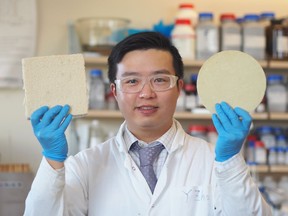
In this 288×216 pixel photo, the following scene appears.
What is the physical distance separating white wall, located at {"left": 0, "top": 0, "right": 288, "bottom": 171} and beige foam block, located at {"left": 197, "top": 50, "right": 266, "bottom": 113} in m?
1.55

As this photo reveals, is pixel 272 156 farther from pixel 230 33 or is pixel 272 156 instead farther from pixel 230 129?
pixel 230 129

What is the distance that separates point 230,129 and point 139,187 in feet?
1.00

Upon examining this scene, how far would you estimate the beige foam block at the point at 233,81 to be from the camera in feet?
4.46

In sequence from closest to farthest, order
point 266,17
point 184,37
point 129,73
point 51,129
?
point 51,129
point 129,73
point 184,37
point 266,17

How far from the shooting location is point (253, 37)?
269 centimetres

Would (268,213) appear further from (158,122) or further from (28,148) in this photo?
(28,148)

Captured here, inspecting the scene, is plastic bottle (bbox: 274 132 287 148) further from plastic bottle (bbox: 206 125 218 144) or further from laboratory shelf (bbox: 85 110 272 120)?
plastic bottle (bbox: 206 125 218 144)

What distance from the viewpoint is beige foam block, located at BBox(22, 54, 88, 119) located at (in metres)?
1.33

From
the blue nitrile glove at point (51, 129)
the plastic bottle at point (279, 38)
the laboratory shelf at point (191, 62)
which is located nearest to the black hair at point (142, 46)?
the blue nitrile glove at point (51, 129)

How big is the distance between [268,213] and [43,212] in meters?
0.58

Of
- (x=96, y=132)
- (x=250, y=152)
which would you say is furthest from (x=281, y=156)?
(x=96, y=132)

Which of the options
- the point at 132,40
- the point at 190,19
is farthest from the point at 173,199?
the point at 190,19

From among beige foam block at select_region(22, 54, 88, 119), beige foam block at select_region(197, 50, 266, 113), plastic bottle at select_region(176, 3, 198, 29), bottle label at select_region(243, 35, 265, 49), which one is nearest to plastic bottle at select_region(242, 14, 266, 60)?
bottle label at select_region(243, 35, 265, 49)

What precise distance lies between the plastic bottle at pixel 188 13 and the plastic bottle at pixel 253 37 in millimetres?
262
